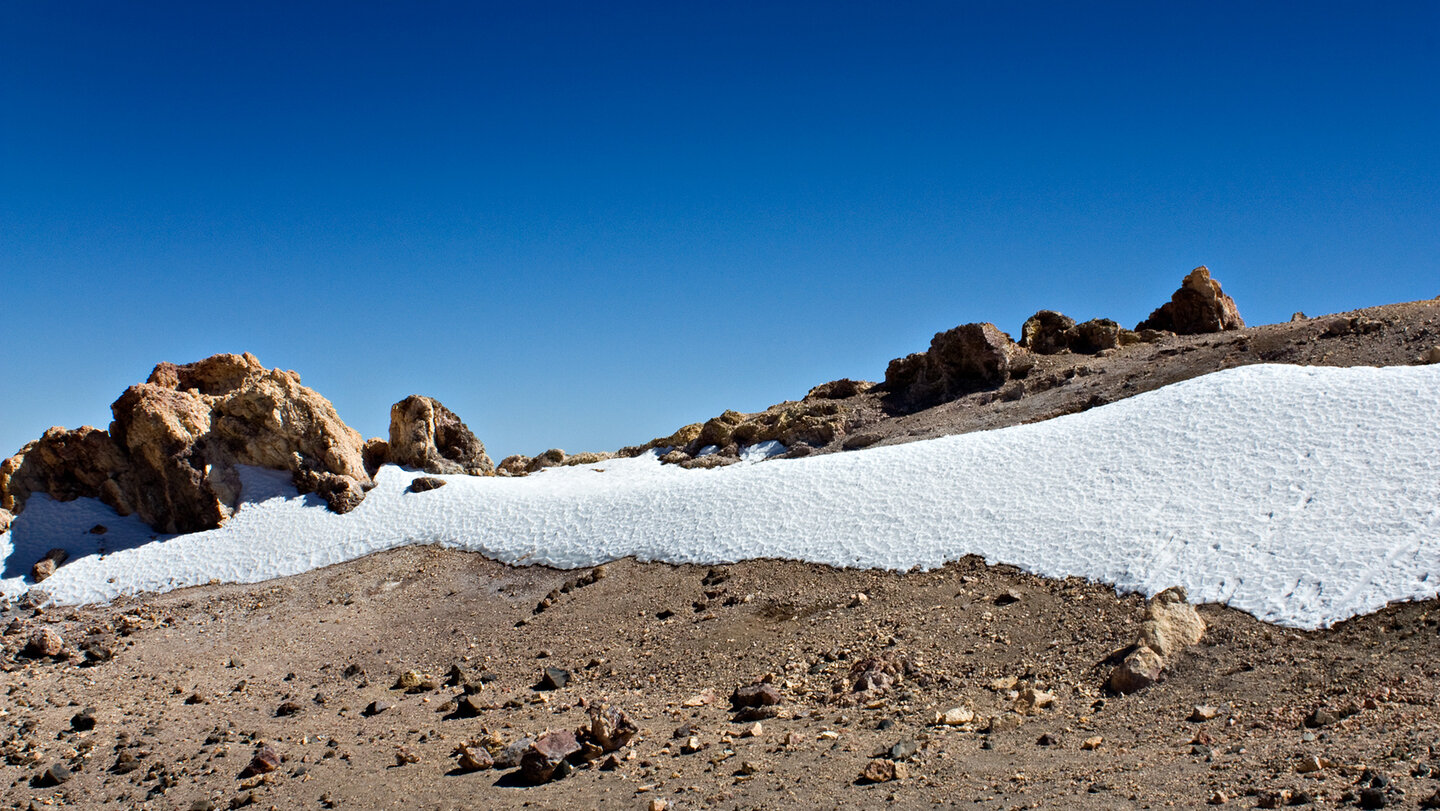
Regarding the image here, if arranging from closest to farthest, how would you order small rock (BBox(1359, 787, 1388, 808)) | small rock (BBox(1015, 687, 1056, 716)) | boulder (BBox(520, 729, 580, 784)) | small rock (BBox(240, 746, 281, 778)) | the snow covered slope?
small rock (BBox(1359, 787, 1388, 808)), boulder (BBox(520, 729, 580, 784)), small rock (BBox(1015, 687, 1056, 716)), small rock (BBox(240, 746, 281, 778)), the snow covered slope

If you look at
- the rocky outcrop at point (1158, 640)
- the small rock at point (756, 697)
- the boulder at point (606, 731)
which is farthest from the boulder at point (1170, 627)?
the boulder at point (606, 731)

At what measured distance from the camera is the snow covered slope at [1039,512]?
1386 cm

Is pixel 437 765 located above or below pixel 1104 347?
below

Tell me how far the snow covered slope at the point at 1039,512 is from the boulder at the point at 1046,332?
51.4 ft

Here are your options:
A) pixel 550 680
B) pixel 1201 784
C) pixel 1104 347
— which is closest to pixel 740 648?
pixel 550 680

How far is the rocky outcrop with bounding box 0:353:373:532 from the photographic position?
26438mm

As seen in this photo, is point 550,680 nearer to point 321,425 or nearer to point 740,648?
point 740,648

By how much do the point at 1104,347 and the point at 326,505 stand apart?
30.7 metres

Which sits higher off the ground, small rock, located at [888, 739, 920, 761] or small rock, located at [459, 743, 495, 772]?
small rock, located at [459, 743, 495, 772]

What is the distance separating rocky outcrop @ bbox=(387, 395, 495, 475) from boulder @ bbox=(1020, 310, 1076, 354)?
78.0 feet

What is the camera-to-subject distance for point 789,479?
2202 cm

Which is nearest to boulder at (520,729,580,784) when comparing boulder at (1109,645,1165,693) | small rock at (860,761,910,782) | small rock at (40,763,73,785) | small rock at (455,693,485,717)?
small rock at (455,693,485,717)

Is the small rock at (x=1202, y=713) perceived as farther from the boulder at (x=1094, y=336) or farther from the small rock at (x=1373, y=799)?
the boulder at (x=1094, y=336)

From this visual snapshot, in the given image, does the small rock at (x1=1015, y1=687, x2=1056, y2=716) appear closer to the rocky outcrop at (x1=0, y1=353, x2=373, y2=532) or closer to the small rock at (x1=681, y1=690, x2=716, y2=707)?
the small rock at (x1=681, y1=690, x2=716, y2=707)
